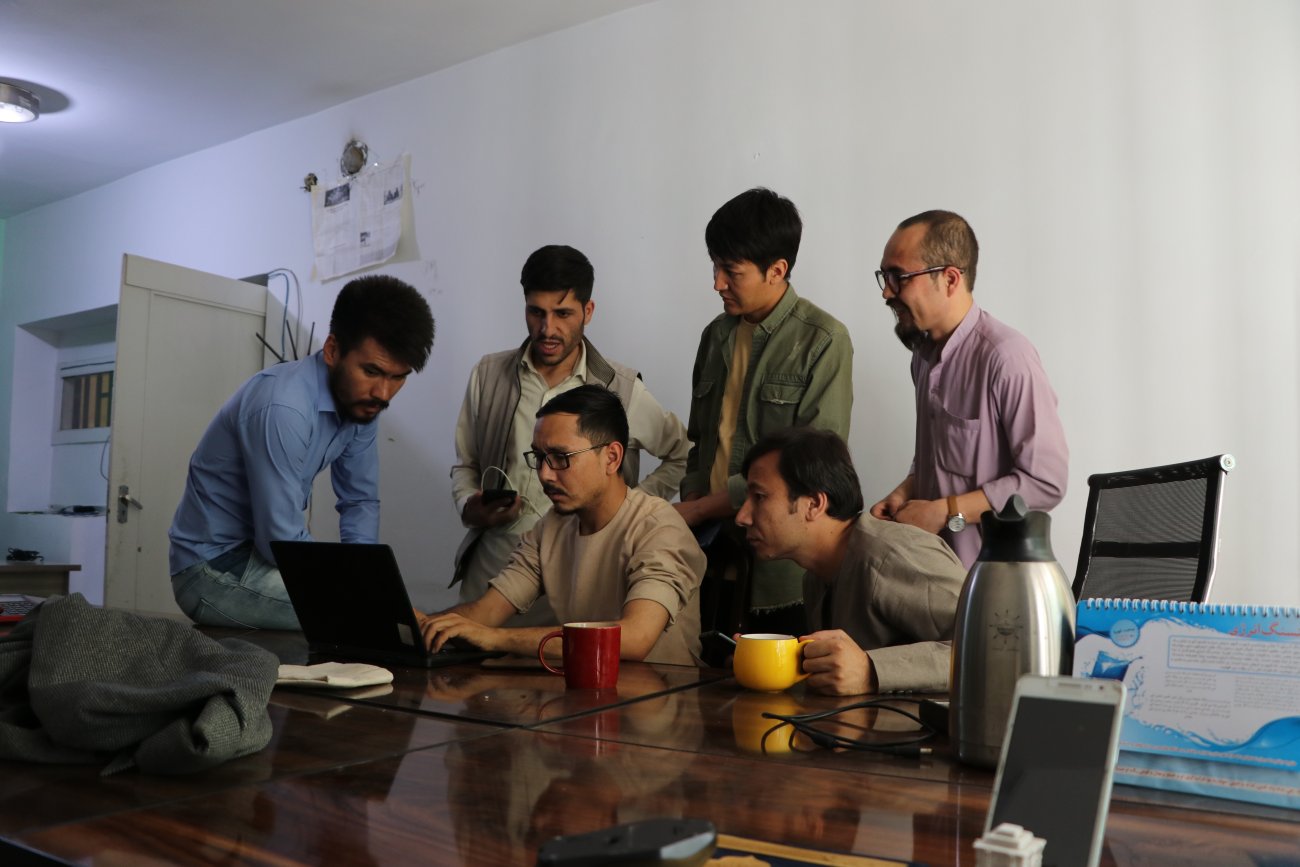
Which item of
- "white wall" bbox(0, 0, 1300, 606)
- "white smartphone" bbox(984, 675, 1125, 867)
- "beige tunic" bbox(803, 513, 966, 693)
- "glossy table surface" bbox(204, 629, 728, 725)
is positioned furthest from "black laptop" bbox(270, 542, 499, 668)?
"white wall" bbox(0, 0, 1300, 606)

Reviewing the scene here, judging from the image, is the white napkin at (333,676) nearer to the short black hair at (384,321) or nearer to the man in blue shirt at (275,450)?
the man in blue shirt at (275,450)

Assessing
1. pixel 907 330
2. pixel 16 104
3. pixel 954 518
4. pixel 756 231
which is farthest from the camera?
pixel 16 104

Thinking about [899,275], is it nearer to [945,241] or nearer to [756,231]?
[945,241]

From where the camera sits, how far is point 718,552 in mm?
2400

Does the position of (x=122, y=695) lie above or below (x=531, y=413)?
below

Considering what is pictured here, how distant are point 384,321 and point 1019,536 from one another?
1810 millimetres

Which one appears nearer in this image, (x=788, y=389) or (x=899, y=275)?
(x=899, y=275)

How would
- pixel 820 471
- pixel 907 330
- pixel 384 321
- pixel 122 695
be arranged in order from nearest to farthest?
pixel 122 695 → pixel 820 471 → pixel 907 330 → pixel 384 321

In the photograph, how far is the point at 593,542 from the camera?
6.97ft

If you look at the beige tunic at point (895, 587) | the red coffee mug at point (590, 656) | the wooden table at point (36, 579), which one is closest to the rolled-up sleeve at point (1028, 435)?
the beige tunic at point (895, 587)

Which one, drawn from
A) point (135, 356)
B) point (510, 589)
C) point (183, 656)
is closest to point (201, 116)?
point (135, 356)

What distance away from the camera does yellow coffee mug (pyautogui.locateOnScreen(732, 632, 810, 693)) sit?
4.63 feet

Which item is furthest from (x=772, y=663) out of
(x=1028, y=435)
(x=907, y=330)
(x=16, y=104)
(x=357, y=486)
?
(x=16, y=104)

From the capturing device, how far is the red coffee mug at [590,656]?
4.74ft
